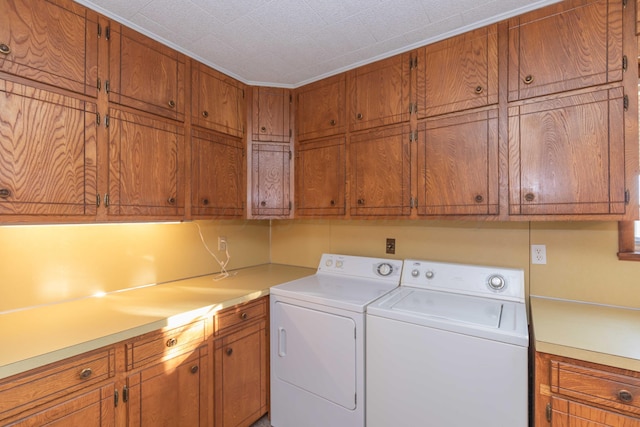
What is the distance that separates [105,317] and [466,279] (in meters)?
1.99

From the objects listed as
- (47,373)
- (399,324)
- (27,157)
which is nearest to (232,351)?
(47,373)

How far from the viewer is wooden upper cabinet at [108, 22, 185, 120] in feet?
5.03

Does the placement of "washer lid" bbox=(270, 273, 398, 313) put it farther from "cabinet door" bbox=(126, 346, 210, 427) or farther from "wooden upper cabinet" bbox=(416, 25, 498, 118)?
"wooden upper cabinet" bbox=(416, 25, 498, 118)

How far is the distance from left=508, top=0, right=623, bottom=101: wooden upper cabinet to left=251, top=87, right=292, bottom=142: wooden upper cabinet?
4.91 ft

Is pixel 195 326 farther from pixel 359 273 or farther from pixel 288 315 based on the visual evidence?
pixel 359 273

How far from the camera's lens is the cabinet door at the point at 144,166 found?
5.06ft

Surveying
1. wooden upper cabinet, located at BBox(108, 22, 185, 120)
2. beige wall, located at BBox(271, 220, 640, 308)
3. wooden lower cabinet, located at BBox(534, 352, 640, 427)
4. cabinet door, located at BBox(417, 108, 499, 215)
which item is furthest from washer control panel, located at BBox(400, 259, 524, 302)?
wooden upper cabinet, located at BBox(108, 22, 185, 120)

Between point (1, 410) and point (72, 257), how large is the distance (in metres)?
0.86

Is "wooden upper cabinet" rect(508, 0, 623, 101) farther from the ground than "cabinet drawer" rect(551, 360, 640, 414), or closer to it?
farther from the ground

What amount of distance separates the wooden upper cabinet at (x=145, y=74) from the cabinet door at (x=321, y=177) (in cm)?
91

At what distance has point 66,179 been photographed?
4.49ft

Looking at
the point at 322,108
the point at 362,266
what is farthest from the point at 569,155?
the point at 322,108

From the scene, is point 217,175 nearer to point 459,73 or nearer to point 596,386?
point 459,73

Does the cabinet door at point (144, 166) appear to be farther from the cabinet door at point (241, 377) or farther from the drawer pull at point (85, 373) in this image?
the cabinet door at point (241, 377)
